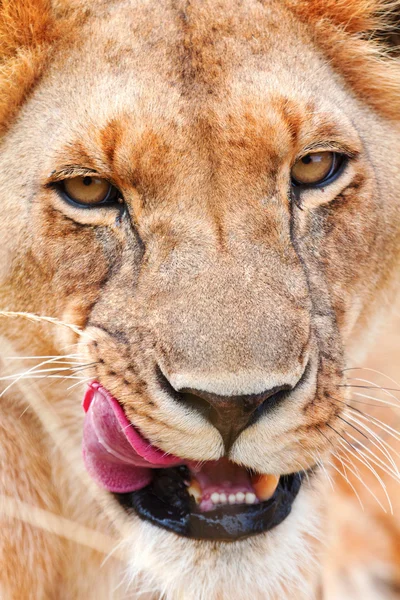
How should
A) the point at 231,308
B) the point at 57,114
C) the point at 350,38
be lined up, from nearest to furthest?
1. the point at 231,308
2. the point at 57,114
3. the point at 350,38

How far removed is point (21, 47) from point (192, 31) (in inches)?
17.9

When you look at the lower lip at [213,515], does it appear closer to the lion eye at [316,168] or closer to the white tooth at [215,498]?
the white tooth at [215,498]

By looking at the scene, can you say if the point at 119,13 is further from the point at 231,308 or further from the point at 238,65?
the point at 231,308

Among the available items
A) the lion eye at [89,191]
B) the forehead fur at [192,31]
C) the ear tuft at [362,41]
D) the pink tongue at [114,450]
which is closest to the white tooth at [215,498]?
the pink tongue at [114,450]

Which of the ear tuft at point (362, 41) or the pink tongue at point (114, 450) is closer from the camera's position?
the pink tongue at point (114, 450)

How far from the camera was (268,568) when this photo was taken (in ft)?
7.32

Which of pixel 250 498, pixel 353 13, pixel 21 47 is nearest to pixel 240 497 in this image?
pixel 250 498

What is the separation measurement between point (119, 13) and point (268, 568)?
1474 mm

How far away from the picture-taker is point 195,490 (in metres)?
2.20

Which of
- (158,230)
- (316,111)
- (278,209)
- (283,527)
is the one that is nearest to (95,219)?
(158,230)

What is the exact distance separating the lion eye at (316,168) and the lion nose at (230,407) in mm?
654

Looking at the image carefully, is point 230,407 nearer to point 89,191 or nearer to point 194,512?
point 194,512

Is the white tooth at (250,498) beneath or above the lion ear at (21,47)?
beneath

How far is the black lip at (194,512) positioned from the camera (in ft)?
7.00
